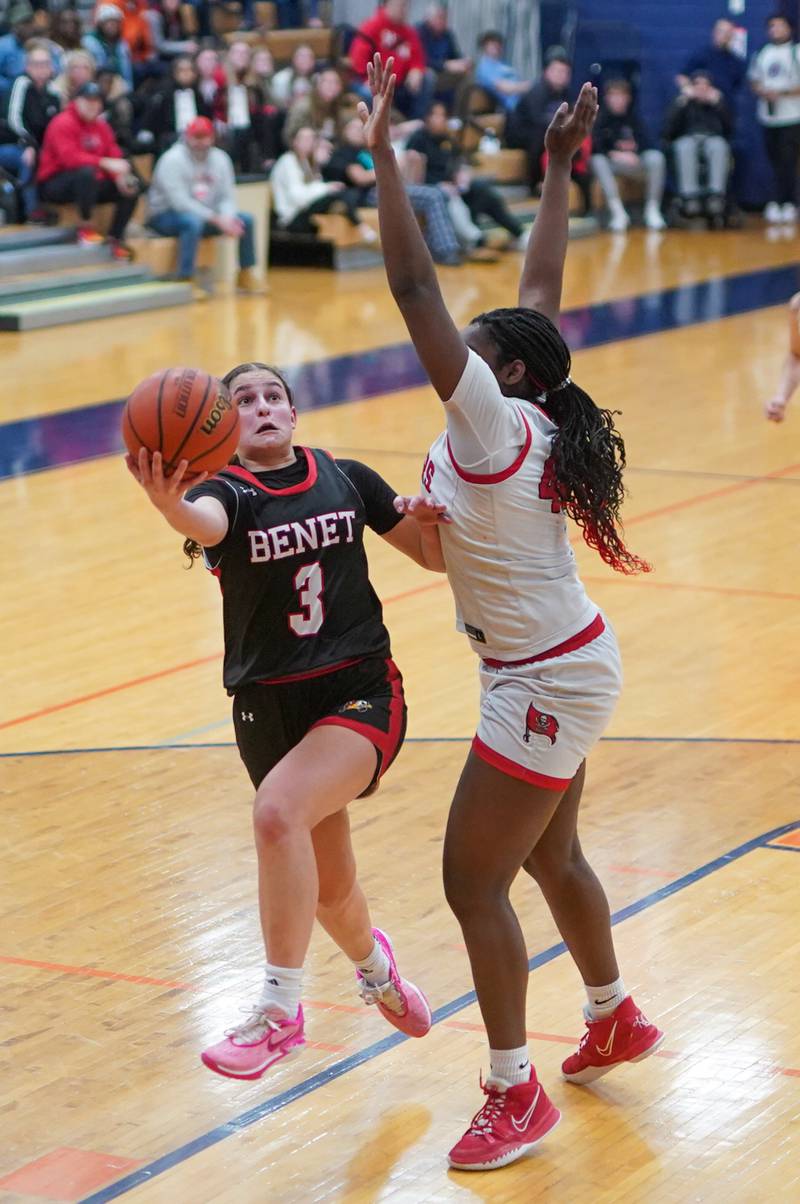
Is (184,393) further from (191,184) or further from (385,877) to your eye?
(191,184)

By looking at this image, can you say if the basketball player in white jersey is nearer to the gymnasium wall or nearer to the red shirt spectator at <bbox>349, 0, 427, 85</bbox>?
the red shirt spectator at <bbox>349, 0, 427, 85</bbox>

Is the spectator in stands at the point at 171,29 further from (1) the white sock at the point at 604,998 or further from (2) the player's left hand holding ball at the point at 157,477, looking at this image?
(1) the white sock at the point at 604,998

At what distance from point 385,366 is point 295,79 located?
7.37 metres

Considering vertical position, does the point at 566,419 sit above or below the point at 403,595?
above

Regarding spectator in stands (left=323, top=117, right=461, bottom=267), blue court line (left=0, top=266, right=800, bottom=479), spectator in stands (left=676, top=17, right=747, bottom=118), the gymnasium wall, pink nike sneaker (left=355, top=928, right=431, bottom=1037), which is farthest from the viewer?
the gymnasium wall

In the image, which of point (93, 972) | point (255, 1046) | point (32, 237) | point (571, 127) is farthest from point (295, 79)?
point (255, 1046)

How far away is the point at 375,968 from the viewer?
4.45 m

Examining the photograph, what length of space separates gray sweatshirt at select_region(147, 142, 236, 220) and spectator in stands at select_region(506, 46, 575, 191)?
5.60 meters

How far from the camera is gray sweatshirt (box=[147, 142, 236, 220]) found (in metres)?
17.7

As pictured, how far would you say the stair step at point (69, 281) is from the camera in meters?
16.6

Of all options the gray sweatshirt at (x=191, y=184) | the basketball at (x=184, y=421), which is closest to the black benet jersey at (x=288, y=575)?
the basketball at (x=184, y=421)

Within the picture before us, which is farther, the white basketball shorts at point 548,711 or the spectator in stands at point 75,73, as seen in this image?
the spectator in stands at point 75,73

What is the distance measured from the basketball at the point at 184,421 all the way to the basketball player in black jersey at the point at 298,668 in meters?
0.05

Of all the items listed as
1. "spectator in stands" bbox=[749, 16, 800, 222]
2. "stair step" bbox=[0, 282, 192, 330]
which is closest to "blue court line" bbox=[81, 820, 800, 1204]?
"stair step" bbox=[0, 282, 192, 330]
